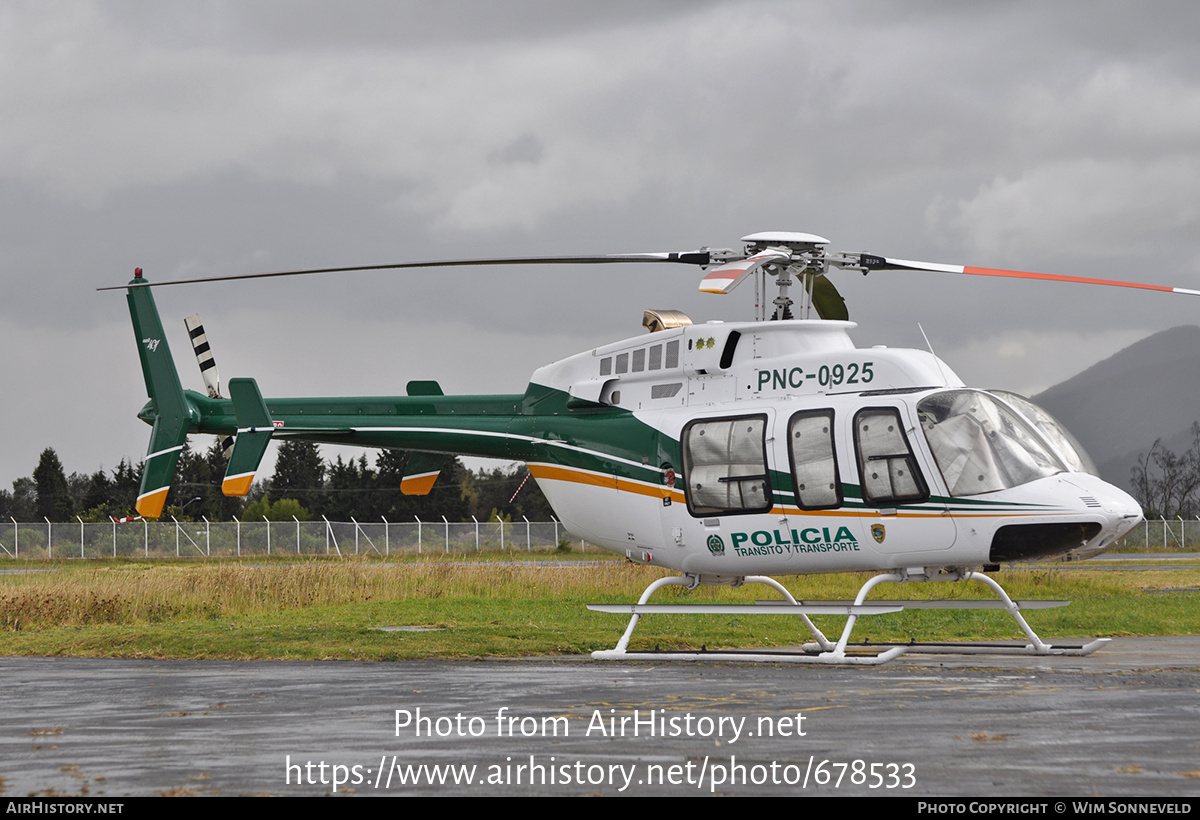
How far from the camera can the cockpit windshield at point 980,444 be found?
1341 cm

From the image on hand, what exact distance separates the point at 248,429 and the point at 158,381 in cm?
236

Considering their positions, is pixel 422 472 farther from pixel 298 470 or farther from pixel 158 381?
pixel 298 470

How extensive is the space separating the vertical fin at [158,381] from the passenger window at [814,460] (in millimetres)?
10134

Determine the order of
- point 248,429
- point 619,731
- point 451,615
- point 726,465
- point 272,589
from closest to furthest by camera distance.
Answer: point 619,731
point 726,465
point 248,429
point 451,615
point 272,589

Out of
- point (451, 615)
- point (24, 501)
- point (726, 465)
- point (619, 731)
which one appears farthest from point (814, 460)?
point (24, 501)

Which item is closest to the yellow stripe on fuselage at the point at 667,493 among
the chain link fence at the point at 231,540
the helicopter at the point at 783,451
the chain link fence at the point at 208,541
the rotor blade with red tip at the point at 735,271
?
the helicopter at the point at 783,451

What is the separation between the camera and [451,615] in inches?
855

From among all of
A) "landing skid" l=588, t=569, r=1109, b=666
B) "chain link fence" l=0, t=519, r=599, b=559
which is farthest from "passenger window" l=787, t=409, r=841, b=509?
"chain link fence" l=0, t=519, r=599, b=559

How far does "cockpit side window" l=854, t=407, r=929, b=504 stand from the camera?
1374 centimetres

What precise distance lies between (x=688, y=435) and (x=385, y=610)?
31.8 feet

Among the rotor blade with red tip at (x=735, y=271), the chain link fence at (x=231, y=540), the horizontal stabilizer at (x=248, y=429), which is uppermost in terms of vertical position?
the rotor blade with red tip at (x=735, y=271)

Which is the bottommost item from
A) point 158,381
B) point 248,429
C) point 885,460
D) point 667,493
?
point 667,493

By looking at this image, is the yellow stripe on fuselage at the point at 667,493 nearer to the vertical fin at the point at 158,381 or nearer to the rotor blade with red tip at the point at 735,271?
the rotor blade with red tip at the point at 735,271
